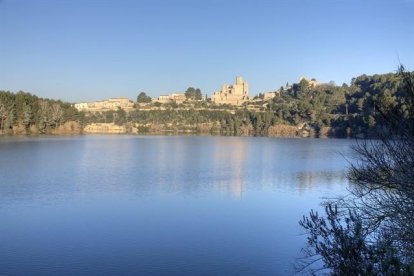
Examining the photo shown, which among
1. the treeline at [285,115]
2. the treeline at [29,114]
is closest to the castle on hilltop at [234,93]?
the treeline at [285,115]

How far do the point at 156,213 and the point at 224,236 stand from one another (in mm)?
2999

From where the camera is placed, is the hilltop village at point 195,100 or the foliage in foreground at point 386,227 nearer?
the foliage in foreground at point 386,227

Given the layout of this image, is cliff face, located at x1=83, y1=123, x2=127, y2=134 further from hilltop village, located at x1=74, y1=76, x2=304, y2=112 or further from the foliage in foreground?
the foliage in foreground

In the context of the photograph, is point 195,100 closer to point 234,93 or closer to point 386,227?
point 234,93

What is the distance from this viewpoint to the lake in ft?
27.0

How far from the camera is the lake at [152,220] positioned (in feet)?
27.0

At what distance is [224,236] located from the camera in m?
10.3

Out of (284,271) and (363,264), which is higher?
(363,264)

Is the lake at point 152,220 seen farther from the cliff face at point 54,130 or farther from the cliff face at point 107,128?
the cliff face at point 107,128

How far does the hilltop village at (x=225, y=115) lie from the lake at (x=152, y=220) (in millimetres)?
33593

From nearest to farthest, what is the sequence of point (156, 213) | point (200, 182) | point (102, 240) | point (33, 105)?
point (102, 240) < point (156, 213) < point (200, 182) < point (33, 105)

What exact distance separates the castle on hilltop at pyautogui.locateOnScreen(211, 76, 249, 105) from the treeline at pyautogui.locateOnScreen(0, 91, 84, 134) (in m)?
73.0

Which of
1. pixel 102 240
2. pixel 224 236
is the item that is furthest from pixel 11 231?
pixel 224 236

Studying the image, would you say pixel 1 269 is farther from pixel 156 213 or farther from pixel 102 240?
pixel 156 213
